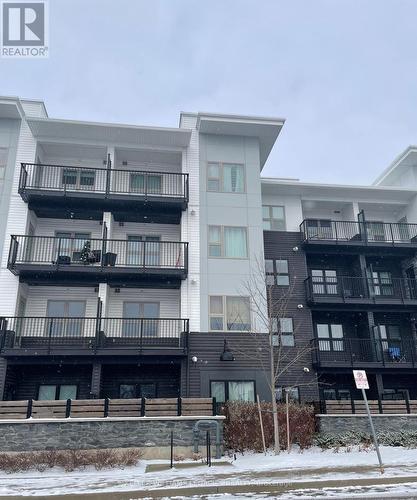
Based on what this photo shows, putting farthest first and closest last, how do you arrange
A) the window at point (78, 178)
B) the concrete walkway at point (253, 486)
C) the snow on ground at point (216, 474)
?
the window at point (78, 178) < the snow on ground at point (216, 474) < the concrete walkway at point (253, 486)

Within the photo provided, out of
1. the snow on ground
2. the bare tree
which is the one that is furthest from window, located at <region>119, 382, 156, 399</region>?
the snow on ground

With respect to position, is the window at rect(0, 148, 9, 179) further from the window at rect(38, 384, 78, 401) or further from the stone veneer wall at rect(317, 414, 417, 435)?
the stone veneer wall at rect(317, 414, 417, 435)

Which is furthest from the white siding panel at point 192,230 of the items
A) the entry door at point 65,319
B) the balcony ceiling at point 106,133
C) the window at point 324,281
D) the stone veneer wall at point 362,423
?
the window at point 324,281

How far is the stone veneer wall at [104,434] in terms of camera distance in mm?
13406

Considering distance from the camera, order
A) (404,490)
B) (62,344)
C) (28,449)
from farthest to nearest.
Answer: (62,344), (28,449), (404,490)

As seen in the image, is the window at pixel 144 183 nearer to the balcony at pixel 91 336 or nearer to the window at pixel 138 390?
the balcony at pixel 91 336

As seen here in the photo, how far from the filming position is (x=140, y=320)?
787 inches

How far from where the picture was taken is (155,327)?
19.9m

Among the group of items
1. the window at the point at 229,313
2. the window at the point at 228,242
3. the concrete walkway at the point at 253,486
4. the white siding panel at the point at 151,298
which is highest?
the window at the point at 228,242

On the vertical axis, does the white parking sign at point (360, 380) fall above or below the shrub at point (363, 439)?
above

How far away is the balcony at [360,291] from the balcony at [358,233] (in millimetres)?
1927

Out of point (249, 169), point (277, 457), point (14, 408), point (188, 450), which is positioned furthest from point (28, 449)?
point (249, 169)

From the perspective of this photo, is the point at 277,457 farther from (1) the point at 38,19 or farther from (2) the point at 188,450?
(1) the point at 38,19

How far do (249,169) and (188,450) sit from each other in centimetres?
1363
